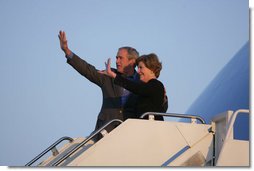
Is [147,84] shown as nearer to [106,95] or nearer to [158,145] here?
[158,145]

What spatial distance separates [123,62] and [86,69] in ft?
1.60

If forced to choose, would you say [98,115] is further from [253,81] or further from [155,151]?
[253,81]

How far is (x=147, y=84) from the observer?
6871 millimetres

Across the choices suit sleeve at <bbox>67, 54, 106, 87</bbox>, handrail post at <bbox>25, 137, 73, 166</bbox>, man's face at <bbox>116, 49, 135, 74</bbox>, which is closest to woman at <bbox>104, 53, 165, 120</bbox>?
man's face at <bbox>116, 49, 135, 74</bbox>

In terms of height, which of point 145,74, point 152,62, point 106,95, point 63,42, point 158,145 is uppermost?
point 63,42

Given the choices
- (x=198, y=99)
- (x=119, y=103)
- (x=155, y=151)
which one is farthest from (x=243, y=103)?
(x=155, y=151)

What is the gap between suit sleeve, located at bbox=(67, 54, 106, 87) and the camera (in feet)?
24.8

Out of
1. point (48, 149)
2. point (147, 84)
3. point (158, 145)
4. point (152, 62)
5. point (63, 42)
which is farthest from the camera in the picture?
point (48, 149)

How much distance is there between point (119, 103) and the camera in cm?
757

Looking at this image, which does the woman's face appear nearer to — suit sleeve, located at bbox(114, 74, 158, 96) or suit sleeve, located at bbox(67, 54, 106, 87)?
suit sleeve, located at bbox(114, 74, 158, 96)

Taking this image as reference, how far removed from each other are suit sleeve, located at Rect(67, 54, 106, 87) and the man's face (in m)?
0.26


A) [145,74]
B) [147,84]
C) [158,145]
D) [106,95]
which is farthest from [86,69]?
[158,145]

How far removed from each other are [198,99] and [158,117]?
11.6 m

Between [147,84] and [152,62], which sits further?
[152,62]
